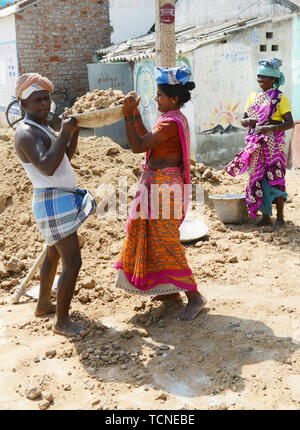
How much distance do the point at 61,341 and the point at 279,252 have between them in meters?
2.32

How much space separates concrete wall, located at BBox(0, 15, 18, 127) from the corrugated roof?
7.19 ft

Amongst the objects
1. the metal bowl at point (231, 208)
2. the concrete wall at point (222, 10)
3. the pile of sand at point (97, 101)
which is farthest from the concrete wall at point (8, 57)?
the metal bowl at point (231, 208)

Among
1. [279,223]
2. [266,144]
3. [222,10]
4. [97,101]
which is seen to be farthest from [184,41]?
[279,223]

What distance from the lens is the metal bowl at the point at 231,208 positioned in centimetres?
536

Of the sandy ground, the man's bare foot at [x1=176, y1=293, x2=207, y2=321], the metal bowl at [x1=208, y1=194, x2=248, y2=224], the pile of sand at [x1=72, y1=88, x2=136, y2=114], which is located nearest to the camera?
the sandy ground

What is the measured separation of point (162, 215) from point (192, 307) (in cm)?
70

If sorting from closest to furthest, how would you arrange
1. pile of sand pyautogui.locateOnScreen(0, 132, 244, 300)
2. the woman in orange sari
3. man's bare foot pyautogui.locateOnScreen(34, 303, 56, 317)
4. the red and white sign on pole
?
1. the woman in orange sari
2. man's bare foot pyautogui.locateOnScreen(34, 303, 56, 317)
3. pile of sand pyautogui.locateOnScreen(0, 132, 244, 300)
4. the red and white sign on pole

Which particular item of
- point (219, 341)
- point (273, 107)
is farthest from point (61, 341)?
point (273, 107)

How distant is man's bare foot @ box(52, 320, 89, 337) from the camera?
320cm

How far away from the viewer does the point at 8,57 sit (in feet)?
40.2

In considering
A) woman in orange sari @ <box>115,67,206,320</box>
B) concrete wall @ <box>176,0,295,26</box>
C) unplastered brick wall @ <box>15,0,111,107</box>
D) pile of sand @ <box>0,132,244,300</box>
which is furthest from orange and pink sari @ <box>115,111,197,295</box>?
unplastered brick wall @ <box>15,0,111,107</box>

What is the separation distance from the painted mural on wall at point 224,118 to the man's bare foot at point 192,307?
19.9ft

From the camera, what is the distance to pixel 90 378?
2.79 meters

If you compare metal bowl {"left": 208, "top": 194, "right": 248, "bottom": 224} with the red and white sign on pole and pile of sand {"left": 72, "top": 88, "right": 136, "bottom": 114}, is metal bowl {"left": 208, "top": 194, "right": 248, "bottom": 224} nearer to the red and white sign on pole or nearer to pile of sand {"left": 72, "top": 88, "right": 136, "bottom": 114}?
the red and white sign on pole
